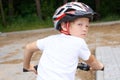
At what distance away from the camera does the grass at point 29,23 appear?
20.9 metres

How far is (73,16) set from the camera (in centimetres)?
238

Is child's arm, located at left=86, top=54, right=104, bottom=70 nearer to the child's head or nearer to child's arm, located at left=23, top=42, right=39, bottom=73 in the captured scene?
the child's head

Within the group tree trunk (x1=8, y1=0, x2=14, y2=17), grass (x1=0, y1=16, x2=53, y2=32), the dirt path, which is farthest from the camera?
tree trunk (x1=8, y1=0, x2=14, y2=17)

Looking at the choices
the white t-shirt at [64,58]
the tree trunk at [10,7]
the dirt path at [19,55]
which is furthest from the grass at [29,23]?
the white t-shirt at [64,58]

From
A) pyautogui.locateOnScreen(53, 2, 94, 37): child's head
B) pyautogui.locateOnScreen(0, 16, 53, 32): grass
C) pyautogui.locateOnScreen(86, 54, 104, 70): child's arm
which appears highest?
pyautogui.locateOnScreen(53, 2, 94, 37): child's head

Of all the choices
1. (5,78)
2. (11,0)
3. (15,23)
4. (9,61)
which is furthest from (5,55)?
(11,0)

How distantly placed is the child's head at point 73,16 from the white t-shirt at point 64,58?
74 millimetres

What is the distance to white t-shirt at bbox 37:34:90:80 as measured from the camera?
7.88 feet

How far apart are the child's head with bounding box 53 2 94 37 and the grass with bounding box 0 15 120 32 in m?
18.1

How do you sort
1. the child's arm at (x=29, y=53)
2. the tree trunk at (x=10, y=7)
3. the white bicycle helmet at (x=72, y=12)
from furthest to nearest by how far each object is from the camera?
the tree trunk at (x=10, y=7)
the child's arm at (x=29, y=53)
the white bicycle helmet at (x=72, y=12)

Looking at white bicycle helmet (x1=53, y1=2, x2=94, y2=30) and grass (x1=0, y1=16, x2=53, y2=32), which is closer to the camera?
white bicycle helmet (x1=53, y1=2, x2=94, y2=30)

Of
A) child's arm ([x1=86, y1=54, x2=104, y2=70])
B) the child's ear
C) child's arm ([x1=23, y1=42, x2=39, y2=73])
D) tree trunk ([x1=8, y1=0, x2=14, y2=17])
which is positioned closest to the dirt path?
child's arm ([x1=23, y1=42, x2=39, y2=73])

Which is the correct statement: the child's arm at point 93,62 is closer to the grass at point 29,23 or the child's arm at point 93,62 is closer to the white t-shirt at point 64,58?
the white t-shirt at point 64,58

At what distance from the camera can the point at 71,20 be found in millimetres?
2389
